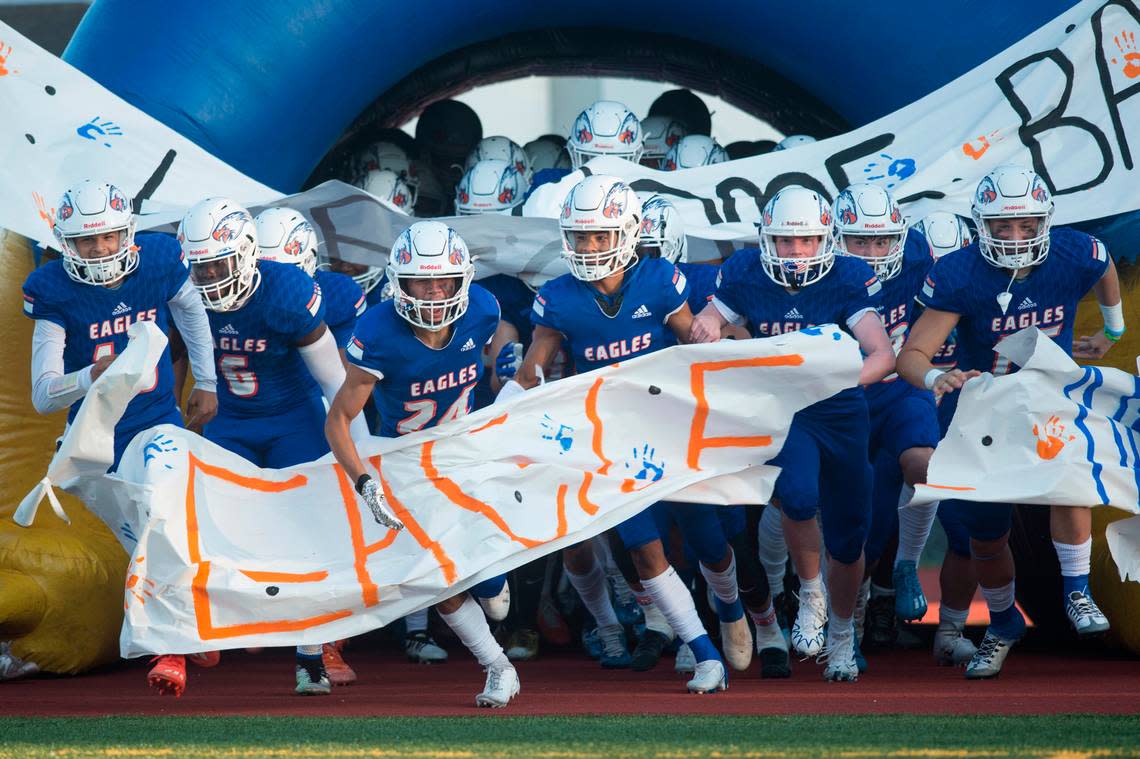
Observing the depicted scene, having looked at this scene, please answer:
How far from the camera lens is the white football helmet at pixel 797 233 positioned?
5.67m

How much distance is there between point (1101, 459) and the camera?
17.1 ft

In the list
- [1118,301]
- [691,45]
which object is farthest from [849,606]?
[691,45]

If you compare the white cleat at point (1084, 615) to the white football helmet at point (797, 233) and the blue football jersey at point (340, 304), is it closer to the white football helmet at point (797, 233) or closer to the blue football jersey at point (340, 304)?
the white football helmet at point (797, 233)

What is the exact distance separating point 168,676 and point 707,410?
203cm

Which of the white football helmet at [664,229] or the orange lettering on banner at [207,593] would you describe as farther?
the white football helmet at [664,229]

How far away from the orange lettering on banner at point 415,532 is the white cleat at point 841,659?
1507mm

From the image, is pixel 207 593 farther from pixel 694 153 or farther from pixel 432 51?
pixel 432 51

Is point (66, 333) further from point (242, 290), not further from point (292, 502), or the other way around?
point (292, 502)

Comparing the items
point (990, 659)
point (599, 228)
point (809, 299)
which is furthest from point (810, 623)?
point (599, 228)

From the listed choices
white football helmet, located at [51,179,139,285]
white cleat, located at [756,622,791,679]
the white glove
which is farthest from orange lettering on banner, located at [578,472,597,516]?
white football helmet, located at [51,179,139,285]

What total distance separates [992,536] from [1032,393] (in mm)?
541

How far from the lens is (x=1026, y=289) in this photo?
5.66m

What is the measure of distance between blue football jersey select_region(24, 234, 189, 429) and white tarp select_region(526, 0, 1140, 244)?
6.28 ft

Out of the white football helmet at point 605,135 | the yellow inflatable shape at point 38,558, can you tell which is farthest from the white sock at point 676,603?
the white football helmet at point 605,135
